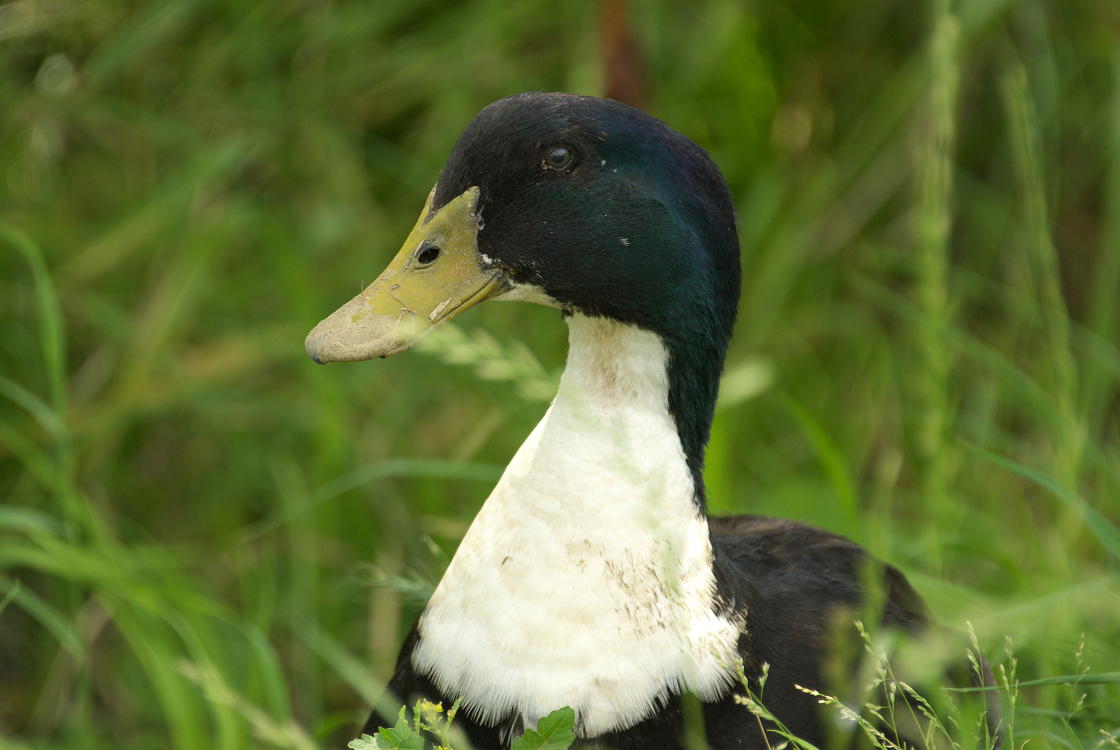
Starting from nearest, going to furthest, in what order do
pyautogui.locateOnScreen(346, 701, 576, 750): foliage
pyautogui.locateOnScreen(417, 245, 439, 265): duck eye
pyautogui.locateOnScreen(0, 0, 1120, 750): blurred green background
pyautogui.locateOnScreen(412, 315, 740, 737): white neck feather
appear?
pyautogui.locateOnScreen(346, 701, 576, 750): foliage
pyautogui.locateOnScreen(412, 315, 740, 737): white neck feather
pyautogui.locateOnScreen(417, 245, 439, 265): duck eye
pyautogui.locateOnScreen(0, 0, 1120, 750): blurred green background

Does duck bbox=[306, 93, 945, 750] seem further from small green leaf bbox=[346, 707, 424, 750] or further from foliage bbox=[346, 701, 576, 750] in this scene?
small green leaf bbox=[346, 707, 424, 750]

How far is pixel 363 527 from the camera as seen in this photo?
3547mm

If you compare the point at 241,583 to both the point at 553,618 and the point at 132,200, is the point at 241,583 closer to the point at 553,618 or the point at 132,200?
the point at 132,200

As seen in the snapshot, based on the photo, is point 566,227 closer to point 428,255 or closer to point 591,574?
point 428,255

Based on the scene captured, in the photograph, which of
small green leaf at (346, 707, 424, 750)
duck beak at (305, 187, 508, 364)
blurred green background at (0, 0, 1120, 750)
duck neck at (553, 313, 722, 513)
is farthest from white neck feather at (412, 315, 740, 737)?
blurred green background at (0, 0, 1120, 750)

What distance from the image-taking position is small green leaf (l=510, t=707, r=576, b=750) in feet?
5.56

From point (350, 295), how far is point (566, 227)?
6.16ft

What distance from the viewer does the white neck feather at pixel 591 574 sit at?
6.28ft

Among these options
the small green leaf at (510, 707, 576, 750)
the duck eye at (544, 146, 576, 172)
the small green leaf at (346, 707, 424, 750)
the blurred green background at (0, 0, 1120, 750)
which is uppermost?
the duck eye at (544, 146, 576, 172)

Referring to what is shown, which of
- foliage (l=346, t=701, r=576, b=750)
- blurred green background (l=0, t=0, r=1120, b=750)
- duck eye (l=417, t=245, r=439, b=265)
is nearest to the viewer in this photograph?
foliage (l=346, t=701, r=576, b=750)

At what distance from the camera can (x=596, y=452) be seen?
198cm

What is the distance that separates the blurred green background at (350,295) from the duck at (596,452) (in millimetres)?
540

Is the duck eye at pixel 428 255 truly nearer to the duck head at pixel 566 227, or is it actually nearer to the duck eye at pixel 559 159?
the duck head at pixel 566 227

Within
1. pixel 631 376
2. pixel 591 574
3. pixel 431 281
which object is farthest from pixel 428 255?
pixel 591 574
